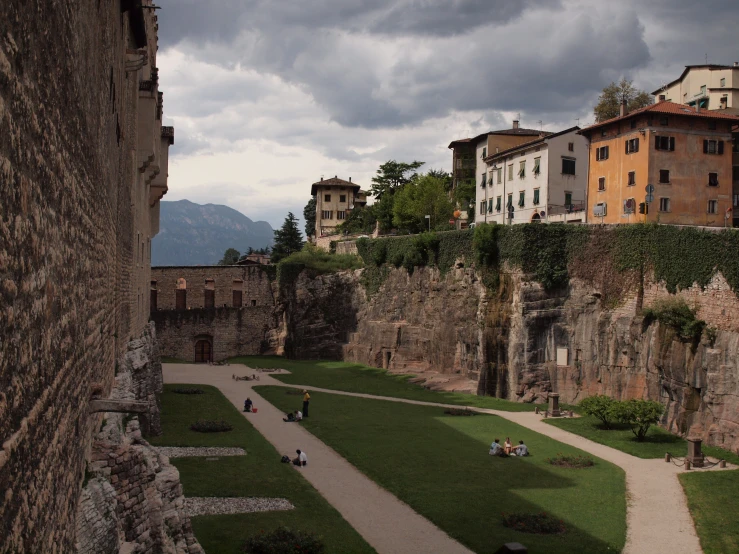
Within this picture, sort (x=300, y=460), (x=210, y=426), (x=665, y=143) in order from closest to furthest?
(x=300, y=460)
(x=210, y=426)
(x=665, y=143)

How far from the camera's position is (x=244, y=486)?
73.5 feet

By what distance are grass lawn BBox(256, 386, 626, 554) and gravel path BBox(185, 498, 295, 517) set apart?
3.83 metres

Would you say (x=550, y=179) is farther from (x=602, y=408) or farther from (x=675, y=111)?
(x=602, y=408)

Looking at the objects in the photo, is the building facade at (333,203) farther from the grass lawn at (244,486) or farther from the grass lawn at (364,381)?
the grass lawn at (244,486)

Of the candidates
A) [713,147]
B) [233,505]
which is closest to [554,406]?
[713,147]

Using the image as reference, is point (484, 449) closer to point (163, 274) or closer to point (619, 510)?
point (619, 510)

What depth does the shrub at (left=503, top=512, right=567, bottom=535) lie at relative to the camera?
19.5 meters

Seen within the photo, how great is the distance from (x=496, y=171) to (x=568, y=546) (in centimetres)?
4320

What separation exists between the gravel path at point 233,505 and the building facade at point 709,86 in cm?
4767

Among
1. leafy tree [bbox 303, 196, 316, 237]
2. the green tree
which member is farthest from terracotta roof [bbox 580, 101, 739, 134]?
leafy tree [bbox 303, 196, 316, 237]

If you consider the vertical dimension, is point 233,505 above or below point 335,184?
below

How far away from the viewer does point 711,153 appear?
4347 cm

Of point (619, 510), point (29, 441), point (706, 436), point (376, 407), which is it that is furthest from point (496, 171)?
point (29, 441)

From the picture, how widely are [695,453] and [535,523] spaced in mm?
10360
